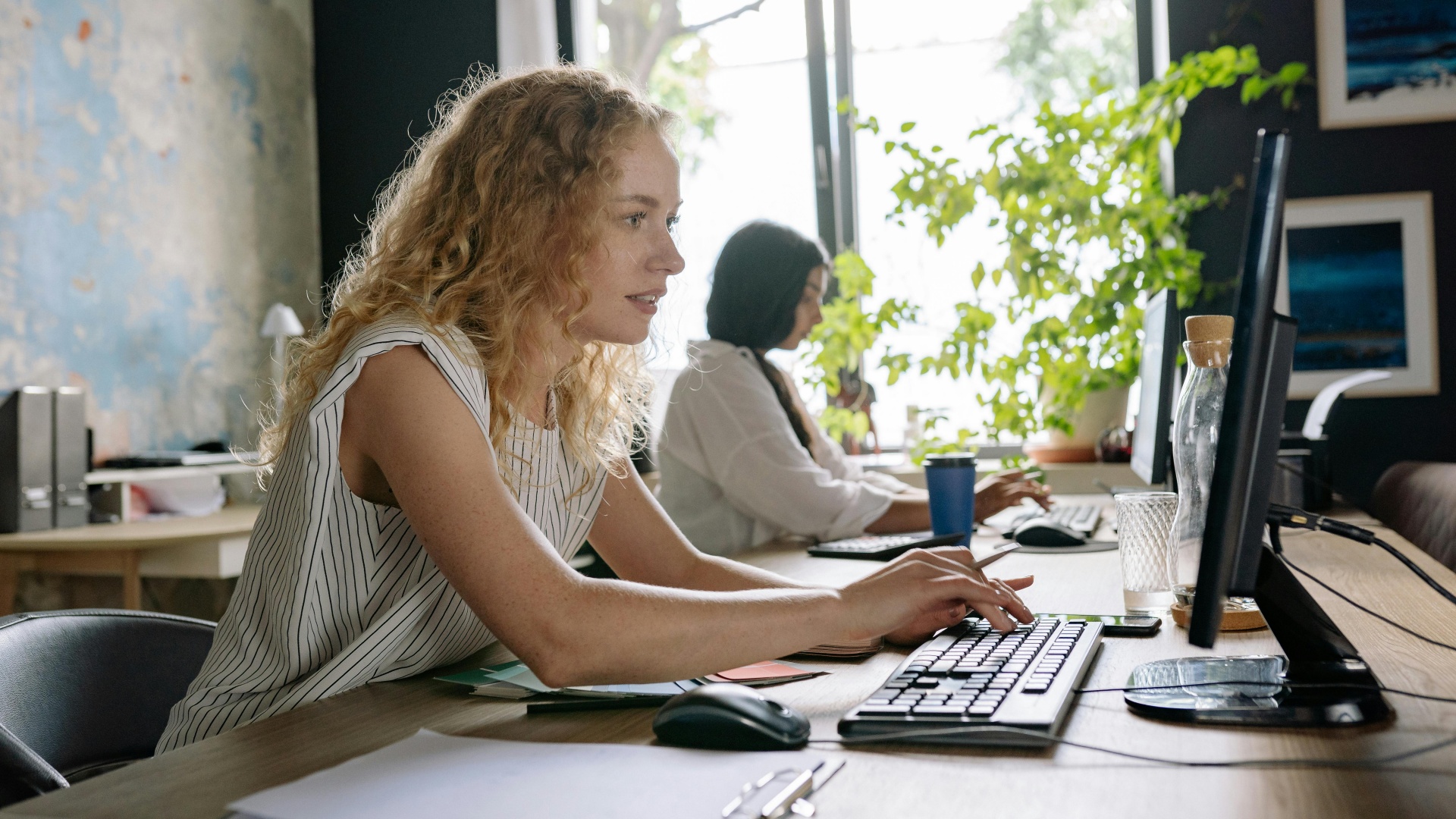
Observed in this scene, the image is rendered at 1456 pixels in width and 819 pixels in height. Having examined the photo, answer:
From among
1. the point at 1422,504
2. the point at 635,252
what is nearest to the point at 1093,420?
the point at 1422,504

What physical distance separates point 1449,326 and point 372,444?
2898 millimetres

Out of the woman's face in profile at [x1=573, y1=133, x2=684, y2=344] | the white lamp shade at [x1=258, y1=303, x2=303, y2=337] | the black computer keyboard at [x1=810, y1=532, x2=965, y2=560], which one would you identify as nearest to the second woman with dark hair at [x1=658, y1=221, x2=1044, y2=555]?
the black computer keyboard at [x1=810, y1=532, x2=965, y2=560]

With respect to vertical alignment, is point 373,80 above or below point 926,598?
above

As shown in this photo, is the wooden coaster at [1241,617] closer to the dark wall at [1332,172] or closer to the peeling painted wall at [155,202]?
the dark wall at [1332,172]

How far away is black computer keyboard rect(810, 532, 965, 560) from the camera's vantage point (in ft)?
5.30

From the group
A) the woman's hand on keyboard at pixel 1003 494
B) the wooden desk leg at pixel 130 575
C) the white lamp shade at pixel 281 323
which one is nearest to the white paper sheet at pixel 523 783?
the woman's hand on keyboard at pixel 1003 494

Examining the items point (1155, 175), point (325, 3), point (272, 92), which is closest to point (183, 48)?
point (272, 92)

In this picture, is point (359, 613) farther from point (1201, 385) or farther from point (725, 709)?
point (1201, 385)

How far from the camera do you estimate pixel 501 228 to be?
1136 mm

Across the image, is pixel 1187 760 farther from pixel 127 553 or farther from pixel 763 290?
pixel 127 553

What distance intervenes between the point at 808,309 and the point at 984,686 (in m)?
1.69

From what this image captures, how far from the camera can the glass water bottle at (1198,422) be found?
1.06m

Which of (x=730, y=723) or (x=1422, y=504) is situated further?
(x=1422, y=504)

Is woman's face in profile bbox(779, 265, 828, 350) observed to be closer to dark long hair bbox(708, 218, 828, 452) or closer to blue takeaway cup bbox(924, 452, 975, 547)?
dark long hair bbox(708, 218, 828, 452)
